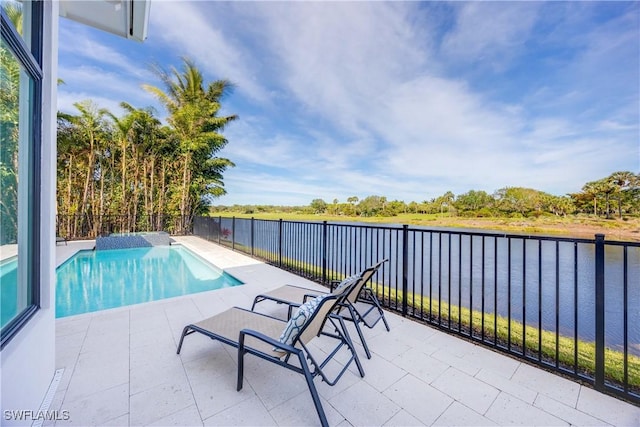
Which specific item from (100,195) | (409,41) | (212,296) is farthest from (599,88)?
(100,195)

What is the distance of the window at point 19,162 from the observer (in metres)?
1.39

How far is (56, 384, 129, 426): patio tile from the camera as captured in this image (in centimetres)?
157

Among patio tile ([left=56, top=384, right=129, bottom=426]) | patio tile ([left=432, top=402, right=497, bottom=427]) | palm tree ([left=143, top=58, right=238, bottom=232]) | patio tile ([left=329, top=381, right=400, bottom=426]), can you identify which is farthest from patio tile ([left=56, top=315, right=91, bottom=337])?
palm tree ([left=143, top=58, right=238, bottom=232])

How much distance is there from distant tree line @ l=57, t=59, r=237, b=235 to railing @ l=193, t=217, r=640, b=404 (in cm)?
384

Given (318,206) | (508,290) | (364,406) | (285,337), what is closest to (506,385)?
(508,290)

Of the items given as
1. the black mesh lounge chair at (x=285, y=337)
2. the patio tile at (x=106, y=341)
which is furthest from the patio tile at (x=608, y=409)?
the patio tile at (x=106, y=341)

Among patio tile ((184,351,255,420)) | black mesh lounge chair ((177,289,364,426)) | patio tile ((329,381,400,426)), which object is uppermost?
black mesh lounge chair ((177,289,364,426))

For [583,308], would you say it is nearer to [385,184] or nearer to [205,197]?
[205,197]

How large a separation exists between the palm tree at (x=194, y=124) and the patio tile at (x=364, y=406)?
39.9ft

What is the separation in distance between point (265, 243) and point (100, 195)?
30.5 feet

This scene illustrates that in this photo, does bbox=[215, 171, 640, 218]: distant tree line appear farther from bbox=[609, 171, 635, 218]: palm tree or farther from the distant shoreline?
the distant shoreline

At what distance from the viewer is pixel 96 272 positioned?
639 cm

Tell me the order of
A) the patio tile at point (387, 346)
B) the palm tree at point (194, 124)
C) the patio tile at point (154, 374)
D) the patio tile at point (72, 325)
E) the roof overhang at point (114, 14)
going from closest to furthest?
the patio tile at point (154, 374) < the patio tile at point (387, 346) < the patio tile at point (72, 325) < the roof overhang at point (114, 14) < the palm tree at point (194, 124)

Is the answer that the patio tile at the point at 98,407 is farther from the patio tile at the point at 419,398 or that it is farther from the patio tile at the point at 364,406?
the patio tile at the point at 419,398
